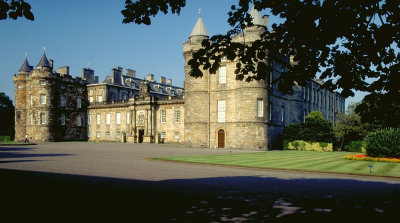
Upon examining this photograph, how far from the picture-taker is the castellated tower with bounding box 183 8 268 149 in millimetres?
36250

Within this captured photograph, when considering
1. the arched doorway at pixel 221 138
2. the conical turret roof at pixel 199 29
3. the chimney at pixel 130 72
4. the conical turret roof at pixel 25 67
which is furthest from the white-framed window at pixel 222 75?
the conical turret roof at pixel 25 67

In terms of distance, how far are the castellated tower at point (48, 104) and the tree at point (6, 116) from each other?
16.7m

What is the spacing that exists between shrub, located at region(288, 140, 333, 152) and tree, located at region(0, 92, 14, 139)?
210 ft

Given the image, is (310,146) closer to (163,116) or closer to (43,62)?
(163,116)

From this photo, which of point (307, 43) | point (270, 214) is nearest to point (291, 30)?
point (307, 43)

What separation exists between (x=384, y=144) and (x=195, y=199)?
60.2ft

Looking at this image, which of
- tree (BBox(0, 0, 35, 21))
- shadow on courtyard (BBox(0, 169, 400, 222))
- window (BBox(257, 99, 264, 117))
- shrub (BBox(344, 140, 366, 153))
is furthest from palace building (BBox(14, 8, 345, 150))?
tree (BBox(0, 0, 35, 21))

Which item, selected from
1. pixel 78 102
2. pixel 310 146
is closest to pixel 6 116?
pixel 78 102

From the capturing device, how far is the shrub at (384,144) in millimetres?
21109

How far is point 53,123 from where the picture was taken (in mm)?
57625

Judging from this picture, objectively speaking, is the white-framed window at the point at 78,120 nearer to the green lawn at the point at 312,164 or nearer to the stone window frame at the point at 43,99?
the stone window frame at the point at 43,99

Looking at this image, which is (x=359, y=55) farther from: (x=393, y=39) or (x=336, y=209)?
(x=336, y=209)

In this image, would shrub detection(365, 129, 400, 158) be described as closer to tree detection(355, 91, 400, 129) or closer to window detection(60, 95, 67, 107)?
tree detection(355, 91, 400, 129)

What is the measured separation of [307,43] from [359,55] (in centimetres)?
121
